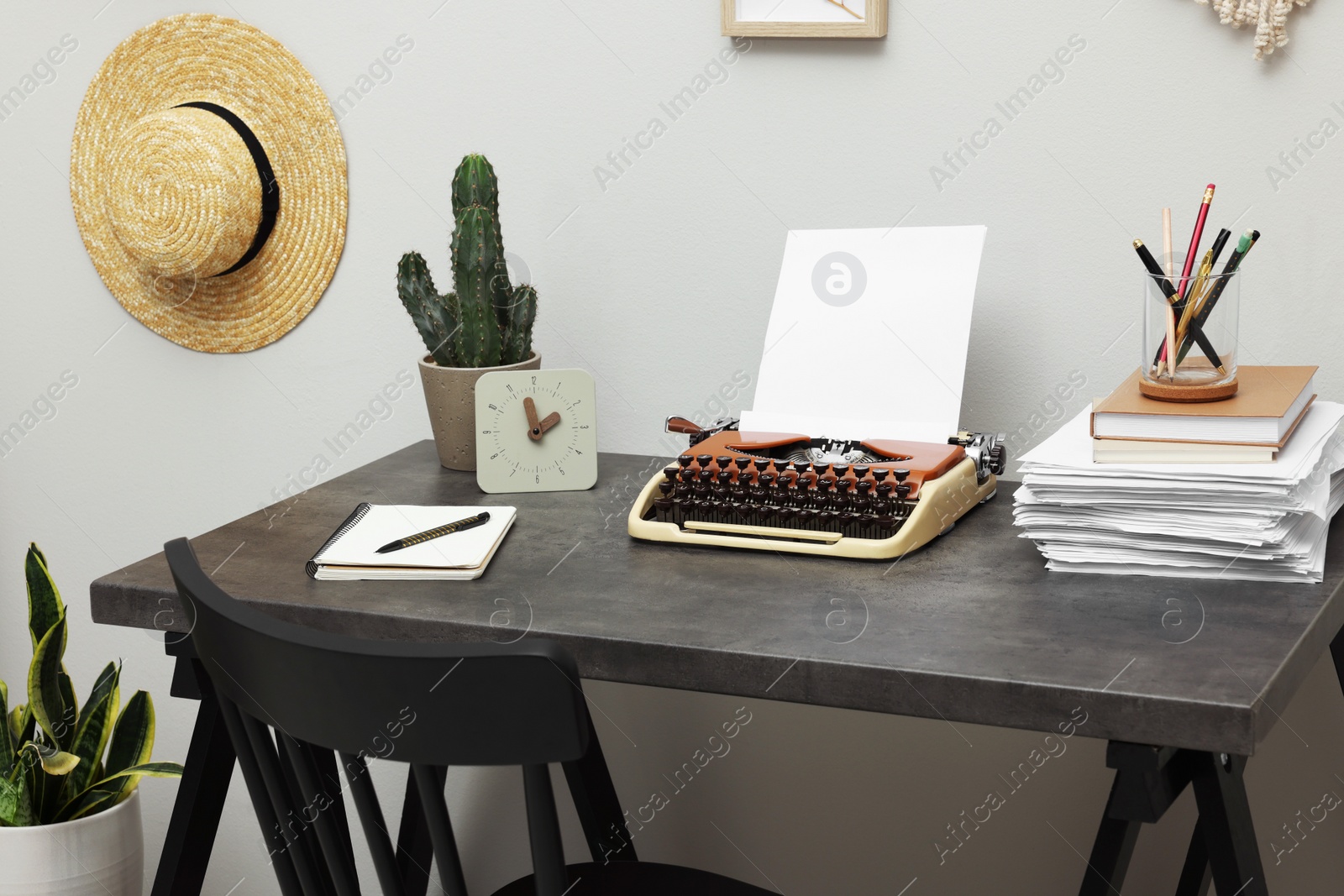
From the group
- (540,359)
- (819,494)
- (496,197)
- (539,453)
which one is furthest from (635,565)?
(496,197)

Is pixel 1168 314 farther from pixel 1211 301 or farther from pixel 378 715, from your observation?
pixel 378 715

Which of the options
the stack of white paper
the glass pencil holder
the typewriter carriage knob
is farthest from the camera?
the typewriter carriage knob

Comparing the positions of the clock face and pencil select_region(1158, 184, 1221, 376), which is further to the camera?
the clock face

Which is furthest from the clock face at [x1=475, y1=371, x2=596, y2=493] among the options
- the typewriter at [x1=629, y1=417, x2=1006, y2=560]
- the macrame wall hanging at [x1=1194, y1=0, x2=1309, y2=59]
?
the macrame wall hanging at [x1=1194, y1=0, x2=1309, y2=59]

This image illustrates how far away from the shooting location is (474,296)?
4.71ft

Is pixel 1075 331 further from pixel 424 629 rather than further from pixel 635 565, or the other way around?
pixel 424 629

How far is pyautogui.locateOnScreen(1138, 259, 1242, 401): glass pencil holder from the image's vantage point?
1.11 meters

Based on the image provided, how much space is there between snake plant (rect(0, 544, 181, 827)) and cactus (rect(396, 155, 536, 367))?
647 millimetres

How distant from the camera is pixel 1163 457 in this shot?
1.05m

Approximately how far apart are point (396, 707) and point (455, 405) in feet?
2.60

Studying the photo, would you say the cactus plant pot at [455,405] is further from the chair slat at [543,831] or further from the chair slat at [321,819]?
the chair slat at [543,831]

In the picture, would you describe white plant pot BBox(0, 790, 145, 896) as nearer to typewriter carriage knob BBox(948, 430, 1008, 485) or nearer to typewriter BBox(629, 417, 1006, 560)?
typewriter BBox(629, 417, 1006, 560)

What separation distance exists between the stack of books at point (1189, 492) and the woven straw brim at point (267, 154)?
115 centimetres

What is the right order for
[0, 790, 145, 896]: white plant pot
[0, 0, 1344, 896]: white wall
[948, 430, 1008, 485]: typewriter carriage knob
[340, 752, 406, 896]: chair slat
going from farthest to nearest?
1. [0, 790, 145, 896]: white plant pot
2. [0, 0, 1344, 896]: white wall
3. [948, 430, 1008, 485]: typewriter carriage knob
4. [340, 752, 406, 896]: chair slat
